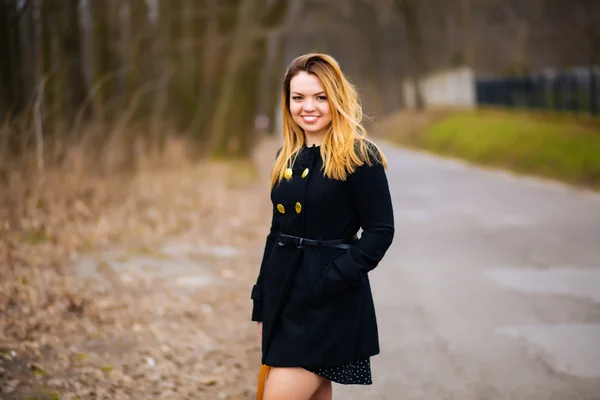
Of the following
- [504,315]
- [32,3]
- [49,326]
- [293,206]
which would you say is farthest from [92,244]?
[293,206]

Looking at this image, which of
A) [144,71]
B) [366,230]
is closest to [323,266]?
[366,230]

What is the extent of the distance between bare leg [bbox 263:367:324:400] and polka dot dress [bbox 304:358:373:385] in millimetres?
40

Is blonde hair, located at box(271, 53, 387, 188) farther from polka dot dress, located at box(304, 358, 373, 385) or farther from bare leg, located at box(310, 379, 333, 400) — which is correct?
bare leg, located at box(310, 379, 333, 400)

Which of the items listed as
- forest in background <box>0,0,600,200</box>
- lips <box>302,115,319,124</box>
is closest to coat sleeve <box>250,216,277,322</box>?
lips <box>302,115,319,124</box>

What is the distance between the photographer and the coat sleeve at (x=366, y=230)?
312 cm

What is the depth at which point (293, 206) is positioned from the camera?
128 inches

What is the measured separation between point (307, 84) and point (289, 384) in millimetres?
1148

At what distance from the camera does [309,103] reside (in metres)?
3.27

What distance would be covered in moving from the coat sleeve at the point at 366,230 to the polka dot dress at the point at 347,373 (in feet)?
1.12

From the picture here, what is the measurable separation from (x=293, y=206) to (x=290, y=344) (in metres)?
0.52

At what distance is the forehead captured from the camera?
10.8 ft

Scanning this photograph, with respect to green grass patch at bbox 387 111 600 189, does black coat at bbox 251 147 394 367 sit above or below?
above

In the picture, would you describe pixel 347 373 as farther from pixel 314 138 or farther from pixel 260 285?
pixel 314 138

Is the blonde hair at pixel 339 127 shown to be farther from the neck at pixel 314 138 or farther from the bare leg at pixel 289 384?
the bare leg at pixel 289 384
